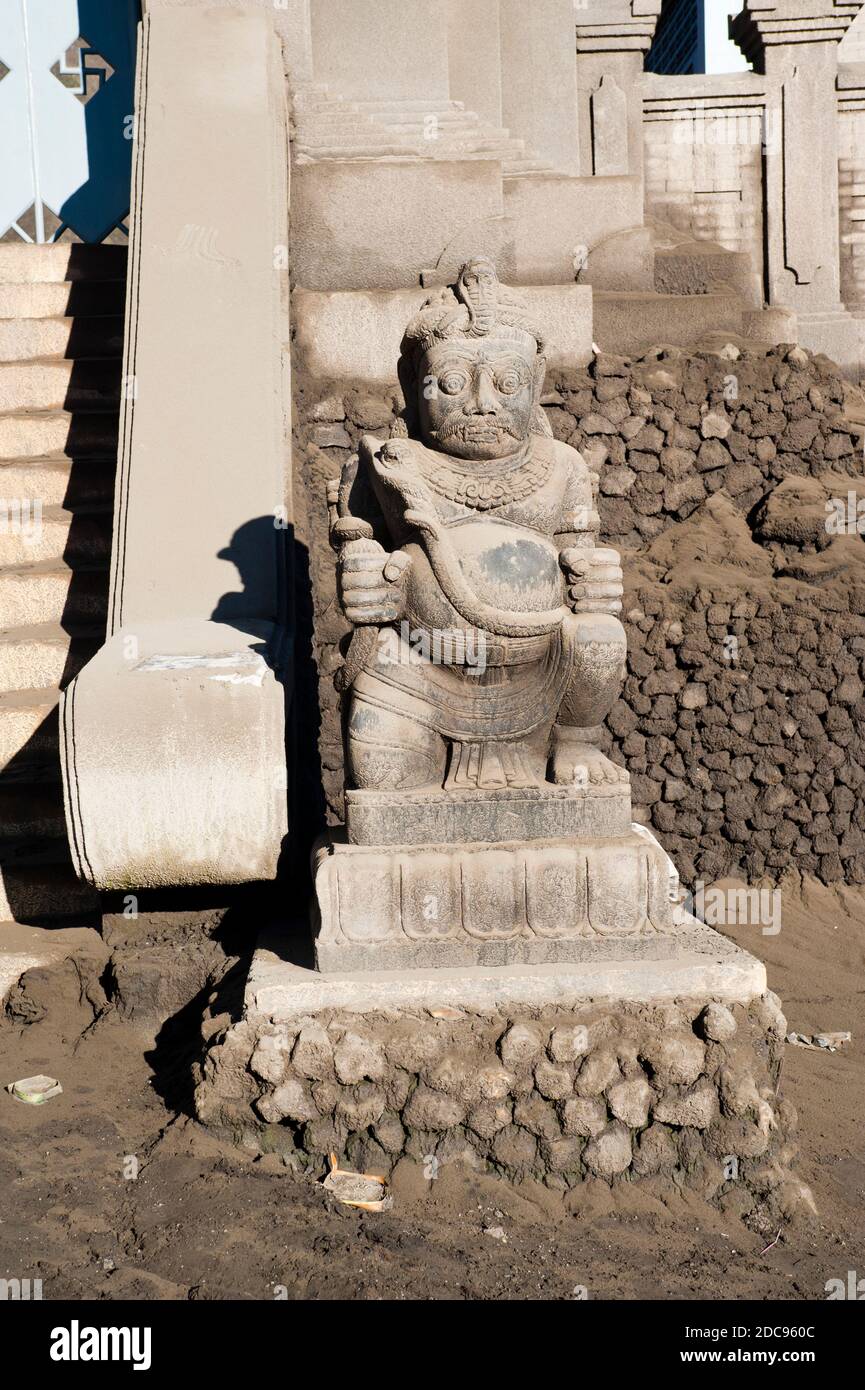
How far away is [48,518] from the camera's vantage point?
240 inches

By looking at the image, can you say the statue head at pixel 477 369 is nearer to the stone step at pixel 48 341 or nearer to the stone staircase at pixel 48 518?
the stone staircase at pixel 48 518

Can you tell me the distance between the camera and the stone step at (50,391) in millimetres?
6828

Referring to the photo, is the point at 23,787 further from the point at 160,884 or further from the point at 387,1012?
the point at 387,1012

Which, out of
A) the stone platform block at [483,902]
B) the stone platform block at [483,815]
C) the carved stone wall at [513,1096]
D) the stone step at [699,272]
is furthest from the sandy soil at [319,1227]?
the stone step at [699,272]

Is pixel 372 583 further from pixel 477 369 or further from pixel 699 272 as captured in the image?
pixel 699 272

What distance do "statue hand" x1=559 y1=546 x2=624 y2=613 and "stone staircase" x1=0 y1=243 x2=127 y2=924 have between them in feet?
7.67

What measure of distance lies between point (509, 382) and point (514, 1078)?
1951mm

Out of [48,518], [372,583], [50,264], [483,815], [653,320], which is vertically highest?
[50,264]

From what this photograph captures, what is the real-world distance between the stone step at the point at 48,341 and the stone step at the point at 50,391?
0.86ft

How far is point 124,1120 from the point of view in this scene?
12.6ft

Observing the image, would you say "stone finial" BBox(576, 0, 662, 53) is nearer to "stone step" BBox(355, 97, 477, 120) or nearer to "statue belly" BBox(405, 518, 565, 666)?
"stone step" BBox(355, 97, 477, 120)

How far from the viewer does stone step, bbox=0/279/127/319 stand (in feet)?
24.5

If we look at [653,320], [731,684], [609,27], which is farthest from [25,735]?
[609,27]

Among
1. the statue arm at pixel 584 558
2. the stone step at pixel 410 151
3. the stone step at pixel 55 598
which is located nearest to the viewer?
the statue arm at pixel 584 558
